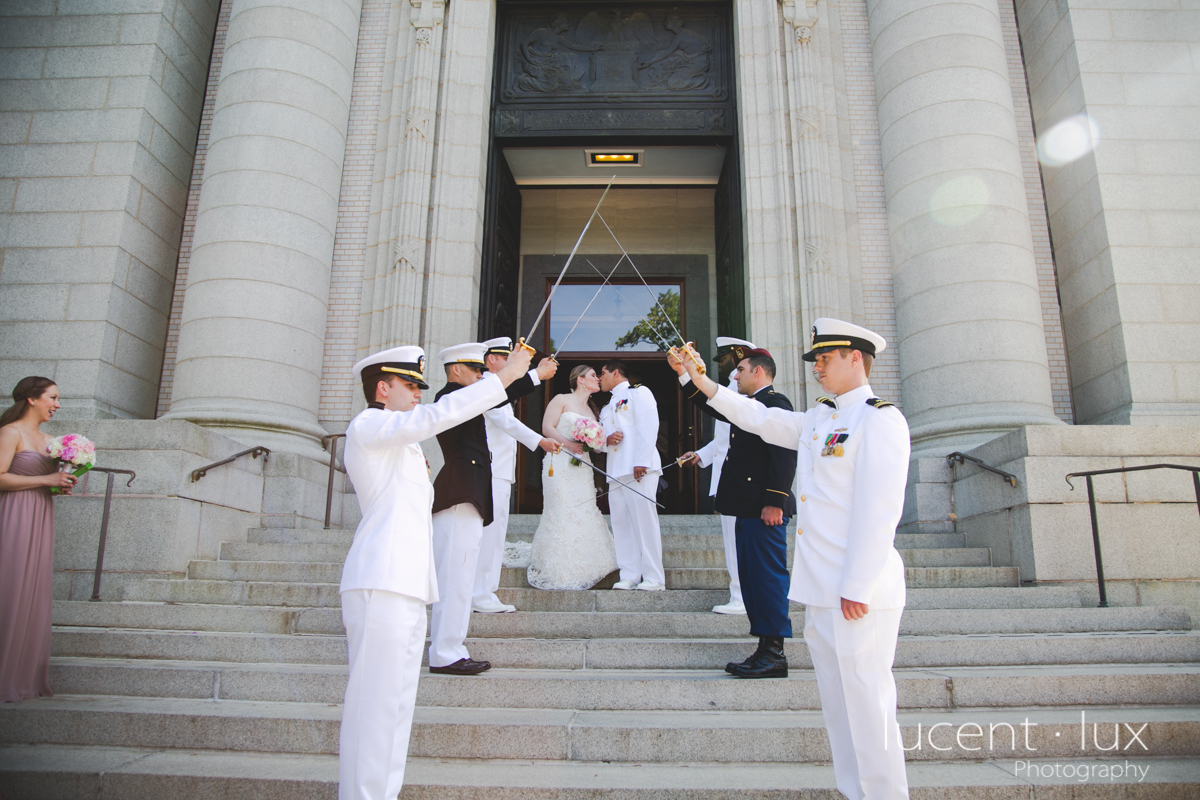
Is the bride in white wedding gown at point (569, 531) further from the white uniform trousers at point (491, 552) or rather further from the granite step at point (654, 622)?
the granite step at point (654, 622)

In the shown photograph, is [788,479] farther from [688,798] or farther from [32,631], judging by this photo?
[32,631]

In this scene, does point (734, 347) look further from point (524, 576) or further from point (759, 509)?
point (524, 576)

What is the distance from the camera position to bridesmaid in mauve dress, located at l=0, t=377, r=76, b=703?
15.6 feet

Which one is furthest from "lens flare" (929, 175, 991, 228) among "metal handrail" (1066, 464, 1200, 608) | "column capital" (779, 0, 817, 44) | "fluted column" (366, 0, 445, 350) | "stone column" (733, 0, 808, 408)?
"fluted column" (366, 0, 445, 350)

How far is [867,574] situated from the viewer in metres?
3.04

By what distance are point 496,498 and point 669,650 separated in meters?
1.79

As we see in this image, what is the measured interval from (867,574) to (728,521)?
9.95 ft

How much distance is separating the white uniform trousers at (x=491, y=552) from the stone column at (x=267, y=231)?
411cm

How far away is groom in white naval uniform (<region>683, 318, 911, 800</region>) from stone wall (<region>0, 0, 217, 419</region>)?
29.3 ft

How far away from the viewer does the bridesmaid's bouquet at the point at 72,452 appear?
5293mm

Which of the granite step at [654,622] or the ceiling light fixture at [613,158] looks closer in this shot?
the granite step at [654,622]

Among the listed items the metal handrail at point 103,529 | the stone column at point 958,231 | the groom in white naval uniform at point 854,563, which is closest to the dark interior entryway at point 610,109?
the stone column at point 958,231

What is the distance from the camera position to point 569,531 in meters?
6.64

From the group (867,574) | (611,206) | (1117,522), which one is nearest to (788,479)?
(867,574)
